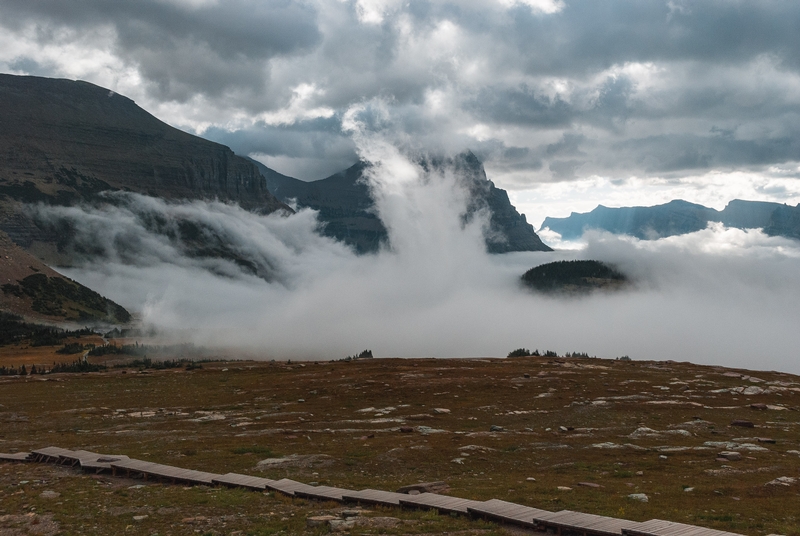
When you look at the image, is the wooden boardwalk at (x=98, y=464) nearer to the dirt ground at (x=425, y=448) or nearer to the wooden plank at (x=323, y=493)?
the dirt ground at (x=425, y=448)

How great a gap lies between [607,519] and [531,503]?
545 centimetres

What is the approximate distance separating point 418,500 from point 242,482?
33.0 feet

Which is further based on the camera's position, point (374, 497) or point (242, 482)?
point (242, 482)

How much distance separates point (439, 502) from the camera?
26.4 meters

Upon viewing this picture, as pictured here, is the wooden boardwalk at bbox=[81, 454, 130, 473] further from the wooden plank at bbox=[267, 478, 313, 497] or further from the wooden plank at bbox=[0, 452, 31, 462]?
the wooden plank at bbox=[267, 478, 313, 497]

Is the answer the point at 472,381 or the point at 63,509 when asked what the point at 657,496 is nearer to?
the point at 63,509

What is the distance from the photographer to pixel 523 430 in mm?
54562

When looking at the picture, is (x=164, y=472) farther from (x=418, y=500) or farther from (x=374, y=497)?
(x=418, y=500)

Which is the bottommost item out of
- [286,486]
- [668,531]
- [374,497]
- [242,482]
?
[242,482]

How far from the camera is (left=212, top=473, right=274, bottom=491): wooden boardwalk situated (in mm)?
30766

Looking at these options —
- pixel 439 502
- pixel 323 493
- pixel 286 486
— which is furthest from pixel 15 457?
pixel 439 502

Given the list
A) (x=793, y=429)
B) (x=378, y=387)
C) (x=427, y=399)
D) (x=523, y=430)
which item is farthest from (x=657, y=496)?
(x=378, y=387)

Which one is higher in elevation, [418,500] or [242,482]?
[418,500]

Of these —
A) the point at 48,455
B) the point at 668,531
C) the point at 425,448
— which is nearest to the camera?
the point at 668,531
